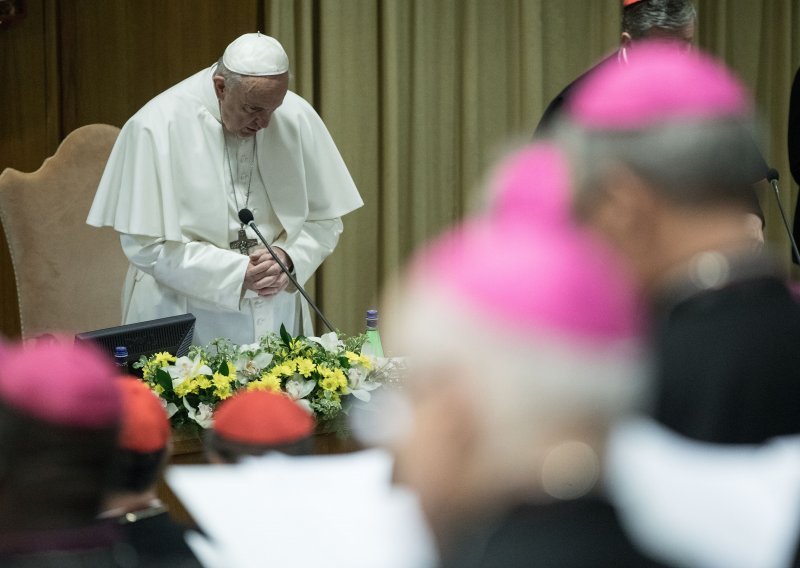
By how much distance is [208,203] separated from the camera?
12.3 ft

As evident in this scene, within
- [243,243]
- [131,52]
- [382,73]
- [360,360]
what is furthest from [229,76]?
[382,73]

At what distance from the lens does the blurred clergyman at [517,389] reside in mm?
637

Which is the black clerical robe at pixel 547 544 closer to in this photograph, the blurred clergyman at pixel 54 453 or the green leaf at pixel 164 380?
the blurred clergyman at pixel 54 453

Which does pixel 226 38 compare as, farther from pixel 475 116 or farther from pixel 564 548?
pixel 564 548

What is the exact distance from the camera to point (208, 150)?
12.4ft

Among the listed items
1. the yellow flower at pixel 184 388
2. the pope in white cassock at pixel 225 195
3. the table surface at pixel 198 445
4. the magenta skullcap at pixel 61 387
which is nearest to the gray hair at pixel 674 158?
the magenta skullcap at pixel 61 387

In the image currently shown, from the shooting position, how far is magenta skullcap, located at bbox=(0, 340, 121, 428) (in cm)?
69

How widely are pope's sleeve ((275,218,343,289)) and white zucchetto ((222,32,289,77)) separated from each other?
1.99 ft

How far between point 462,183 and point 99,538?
5.44m

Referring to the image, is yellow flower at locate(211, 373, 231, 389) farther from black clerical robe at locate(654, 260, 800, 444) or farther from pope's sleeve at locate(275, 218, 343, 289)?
black clerical robe at locate(654, 260, 800, 444)

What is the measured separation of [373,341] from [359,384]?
0.29 m

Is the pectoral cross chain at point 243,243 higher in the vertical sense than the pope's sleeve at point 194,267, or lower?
higher

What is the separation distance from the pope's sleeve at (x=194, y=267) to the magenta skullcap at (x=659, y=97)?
2.88 meters

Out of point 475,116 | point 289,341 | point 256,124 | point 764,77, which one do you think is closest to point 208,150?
point 256,124
